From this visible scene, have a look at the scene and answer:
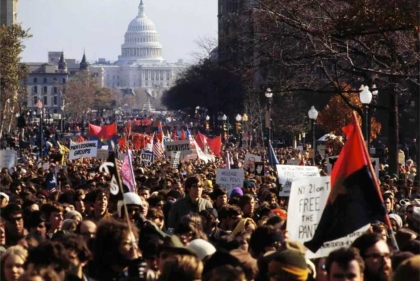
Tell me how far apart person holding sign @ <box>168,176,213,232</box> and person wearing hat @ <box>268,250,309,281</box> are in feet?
23.2

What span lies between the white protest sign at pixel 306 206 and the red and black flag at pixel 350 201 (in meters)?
0.31

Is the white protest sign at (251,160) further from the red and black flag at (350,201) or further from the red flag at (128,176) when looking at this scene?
the red and black flag at (350,201)

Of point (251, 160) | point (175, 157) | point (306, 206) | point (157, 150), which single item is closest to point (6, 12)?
point (157, 150)

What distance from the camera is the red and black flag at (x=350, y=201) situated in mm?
9992

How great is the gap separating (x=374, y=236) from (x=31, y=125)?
109068mm

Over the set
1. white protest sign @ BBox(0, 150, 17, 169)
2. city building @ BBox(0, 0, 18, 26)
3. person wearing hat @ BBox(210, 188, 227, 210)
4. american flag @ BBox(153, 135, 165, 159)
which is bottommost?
american flag @ BBox(153, 135, 165, 159)

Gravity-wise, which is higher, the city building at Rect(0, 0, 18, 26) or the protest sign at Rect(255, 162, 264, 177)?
the city building at Rect(0, 0, 18, 26)

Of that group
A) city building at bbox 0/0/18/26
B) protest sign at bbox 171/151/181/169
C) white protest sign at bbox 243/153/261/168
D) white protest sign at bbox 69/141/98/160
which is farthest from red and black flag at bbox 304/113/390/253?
city building at bbox 0/0/18/26

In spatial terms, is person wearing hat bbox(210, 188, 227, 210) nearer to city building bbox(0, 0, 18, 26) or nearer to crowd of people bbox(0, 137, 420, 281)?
crowd of people bbox(0, 137, 420, 281)

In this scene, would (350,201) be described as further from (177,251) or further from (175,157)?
(175,157)

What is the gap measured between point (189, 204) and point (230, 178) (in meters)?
7.68

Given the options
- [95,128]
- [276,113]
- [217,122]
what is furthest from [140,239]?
[217,122]

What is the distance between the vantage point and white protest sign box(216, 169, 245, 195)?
2319 centimetres

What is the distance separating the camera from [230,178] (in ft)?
76.8
